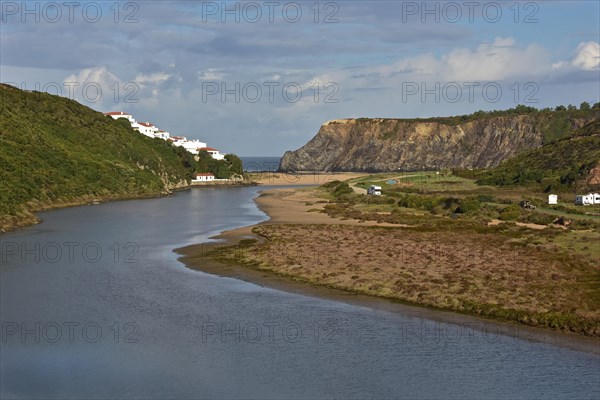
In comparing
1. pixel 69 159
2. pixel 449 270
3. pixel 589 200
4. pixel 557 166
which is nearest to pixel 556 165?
pixel 557 166

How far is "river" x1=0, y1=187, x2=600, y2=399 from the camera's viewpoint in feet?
89.1

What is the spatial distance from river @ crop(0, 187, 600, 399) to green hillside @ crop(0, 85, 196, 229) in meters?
39.0

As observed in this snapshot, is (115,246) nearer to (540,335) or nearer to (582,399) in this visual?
(540,335)

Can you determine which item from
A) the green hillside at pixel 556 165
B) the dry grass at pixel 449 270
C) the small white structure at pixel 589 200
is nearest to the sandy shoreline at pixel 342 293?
the dry grass at pixel 449 270

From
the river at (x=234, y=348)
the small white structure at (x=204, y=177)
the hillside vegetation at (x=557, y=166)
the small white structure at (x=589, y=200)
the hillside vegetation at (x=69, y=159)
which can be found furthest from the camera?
the small white structure at (x=204, y=177)

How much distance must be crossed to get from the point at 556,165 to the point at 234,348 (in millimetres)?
115269

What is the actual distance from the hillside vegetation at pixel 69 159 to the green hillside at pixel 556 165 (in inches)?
2925

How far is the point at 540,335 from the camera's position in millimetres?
34000

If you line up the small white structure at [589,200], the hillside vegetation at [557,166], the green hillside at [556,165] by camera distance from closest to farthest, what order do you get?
the small white structure at [589,200] → the hillside vegetation at [557,166] → the green hillside at [556,165]

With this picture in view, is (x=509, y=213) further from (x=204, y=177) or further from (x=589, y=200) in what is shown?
(x=204, y=177)

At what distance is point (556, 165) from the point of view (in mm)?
132750

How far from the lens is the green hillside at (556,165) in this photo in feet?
377

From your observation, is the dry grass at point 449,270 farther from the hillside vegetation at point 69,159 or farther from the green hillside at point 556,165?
the green hillside at point 556,165

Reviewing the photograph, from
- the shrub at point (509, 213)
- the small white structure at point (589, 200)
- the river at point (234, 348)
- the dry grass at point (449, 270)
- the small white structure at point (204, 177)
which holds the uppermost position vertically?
the small white structure at point (204, 177)
